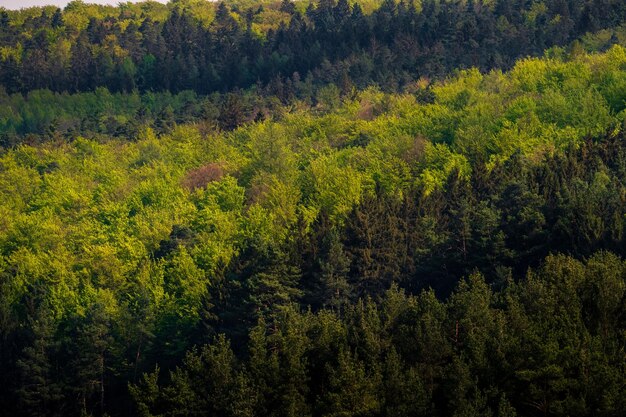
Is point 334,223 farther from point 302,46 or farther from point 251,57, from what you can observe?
point 251,57

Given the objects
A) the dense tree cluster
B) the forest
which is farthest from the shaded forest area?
the forest

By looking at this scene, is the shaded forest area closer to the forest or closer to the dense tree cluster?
the dense tree cluster

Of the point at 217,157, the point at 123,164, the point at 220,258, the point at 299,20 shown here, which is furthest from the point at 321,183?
the point at 299,20

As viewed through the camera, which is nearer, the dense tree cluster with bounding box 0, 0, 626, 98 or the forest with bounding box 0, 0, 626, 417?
the forest with bounding box 0, 0, 626, 417

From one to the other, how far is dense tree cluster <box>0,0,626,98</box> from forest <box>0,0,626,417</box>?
50 centimetres

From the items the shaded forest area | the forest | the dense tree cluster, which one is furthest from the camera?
the dense tree cluster

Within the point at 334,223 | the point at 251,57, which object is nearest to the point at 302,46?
the point at 251,57

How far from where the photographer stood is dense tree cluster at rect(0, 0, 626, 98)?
145 metres

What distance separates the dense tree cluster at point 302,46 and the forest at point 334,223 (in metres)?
0.50

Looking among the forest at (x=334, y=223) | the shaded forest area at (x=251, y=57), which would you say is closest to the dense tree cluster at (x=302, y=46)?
the shaded forest area at (x=251, y=57)

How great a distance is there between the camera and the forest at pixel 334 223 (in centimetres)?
6178

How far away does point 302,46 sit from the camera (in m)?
172

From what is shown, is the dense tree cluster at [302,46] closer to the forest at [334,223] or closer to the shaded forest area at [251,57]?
the shaded forest area at [251,57]

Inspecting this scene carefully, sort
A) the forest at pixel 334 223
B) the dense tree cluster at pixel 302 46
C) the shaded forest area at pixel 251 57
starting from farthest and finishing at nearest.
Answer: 1. the dense tree cluster at pixel 302 46
2. the shaded forest area at pixel 251 57
3. the forest at pixel 334 223
